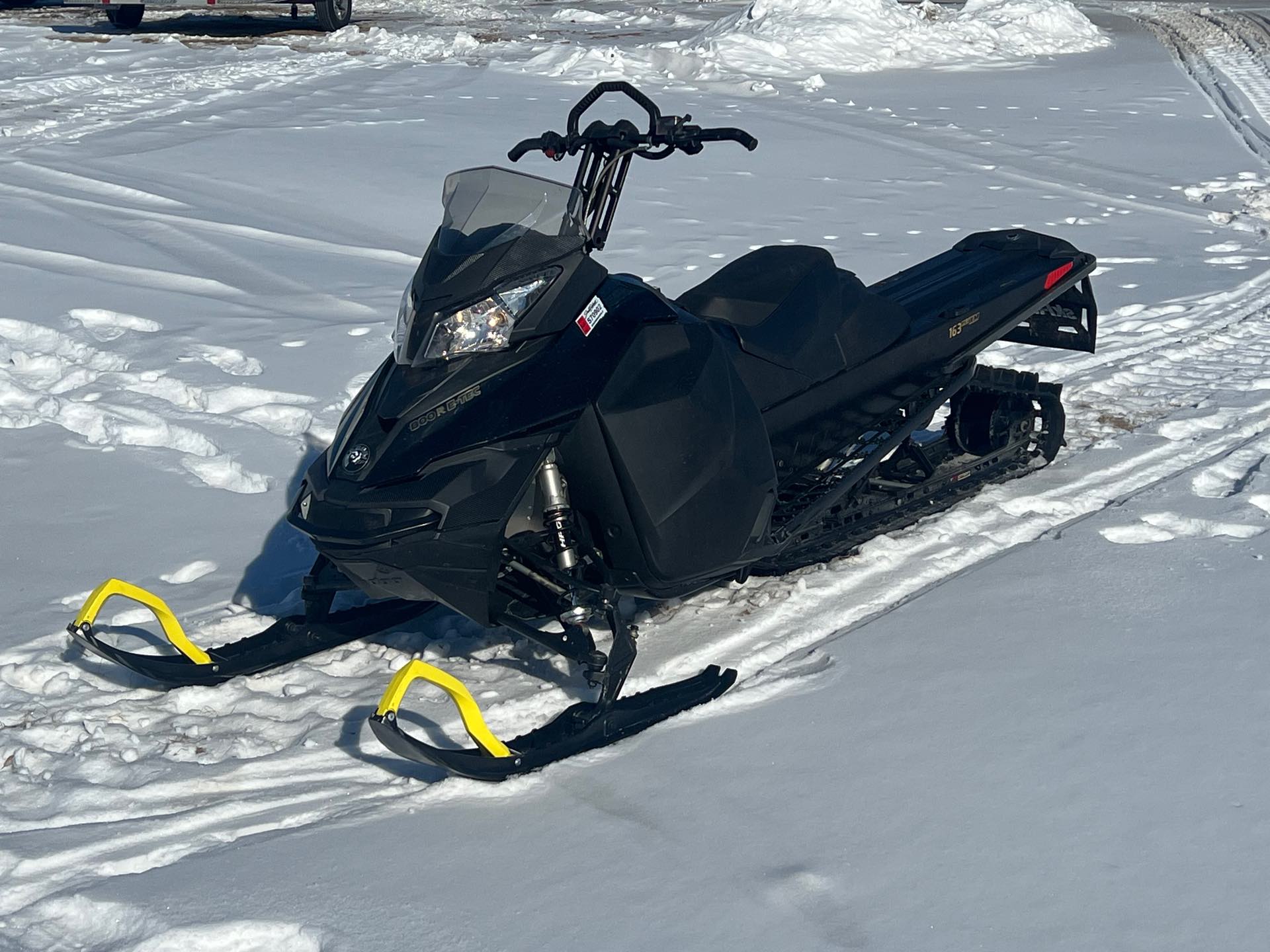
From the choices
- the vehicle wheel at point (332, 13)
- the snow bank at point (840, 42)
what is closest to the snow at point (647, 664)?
the snow bank at point (840, 42)

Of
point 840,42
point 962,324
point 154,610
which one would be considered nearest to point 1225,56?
point 840,42

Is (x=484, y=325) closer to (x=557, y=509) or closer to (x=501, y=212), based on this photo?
(x=501, y=212)

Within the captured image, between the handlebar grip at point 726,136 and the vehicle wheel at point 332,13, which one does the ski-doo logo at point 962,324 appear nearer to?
the handlebar grip at point 726,136

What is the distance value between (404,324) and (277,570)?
3.90 ft

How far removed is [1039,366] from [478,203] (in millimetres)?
3225

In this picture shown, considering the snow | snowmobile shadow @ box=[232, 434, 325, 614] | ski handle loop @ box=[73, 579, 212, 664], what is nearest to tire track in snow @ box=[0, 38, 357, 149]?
the snow

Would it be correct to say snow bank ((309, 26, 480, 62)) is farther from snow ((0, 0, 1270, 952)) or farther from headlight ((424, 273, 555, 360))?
headlight ((424, 273, 555, 360))

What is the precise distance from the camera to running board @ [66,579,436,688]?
3119 mm

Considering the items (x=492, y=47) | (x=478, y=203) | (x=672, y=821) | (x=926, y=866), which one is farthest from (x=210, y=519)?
(x=492, y=47)

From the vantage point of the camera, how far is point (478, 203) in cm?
294

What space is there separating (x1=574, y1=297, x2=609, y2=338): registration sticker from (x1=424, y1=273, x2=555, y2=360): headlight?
13cm

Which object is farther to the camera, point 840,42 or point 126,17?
point 126,17

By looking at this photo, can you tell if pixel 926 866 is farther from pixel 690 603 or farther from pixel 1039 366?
pixel 1039 366

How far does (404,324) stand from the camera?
2943 mm
